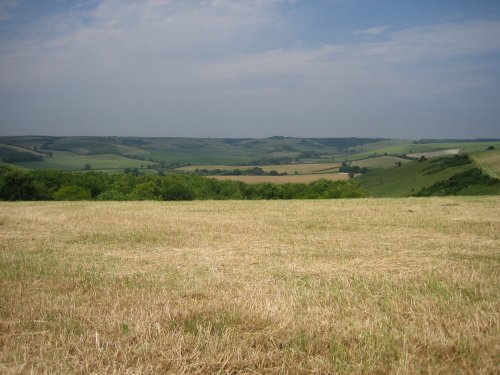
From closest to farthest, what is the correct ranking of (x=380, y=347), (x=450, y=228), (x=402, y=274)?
(x=380, y=347) → (x=402, y=274) → (x=450, y=228)

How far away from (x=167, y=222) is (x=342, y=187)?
57997 mm

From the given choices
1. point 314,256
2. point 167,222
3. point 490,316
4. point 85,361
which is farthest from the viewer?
point 167,222

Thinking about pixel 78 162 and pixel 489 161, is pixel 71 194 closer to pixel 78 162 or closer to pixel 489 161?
pixel 489 161

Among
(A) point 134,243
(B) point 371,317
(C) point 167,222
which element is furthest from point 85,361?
(C) point 167,222

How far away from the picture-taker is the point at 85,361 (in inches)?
185

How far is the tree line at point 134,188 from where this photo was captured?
214ft

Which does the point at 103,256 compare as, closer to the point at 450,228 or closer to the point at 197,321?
the point at 197,321

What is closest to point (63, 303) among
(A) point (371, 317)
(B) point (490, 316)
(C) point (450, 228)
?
(A) point (371, 317)

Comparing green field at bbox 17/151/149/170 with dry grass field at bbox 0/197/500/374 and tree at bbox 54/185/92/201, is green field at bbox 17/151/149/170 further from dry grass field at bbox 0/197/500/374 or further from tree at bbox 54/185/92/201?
dry grass field at bbox 0/197/500/374

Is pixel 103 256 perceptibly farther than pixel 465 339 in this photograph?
Yes

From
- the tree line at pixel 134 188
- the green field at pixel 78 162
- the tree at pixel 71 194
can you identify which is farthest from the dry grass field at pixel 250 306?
the green field at pixel 78 162

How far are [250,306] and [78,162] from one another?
181201 millimetres

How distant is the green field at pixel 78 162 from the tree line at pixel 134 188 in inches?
2806

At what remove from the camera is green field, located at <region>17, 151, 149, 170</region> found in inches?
5872
